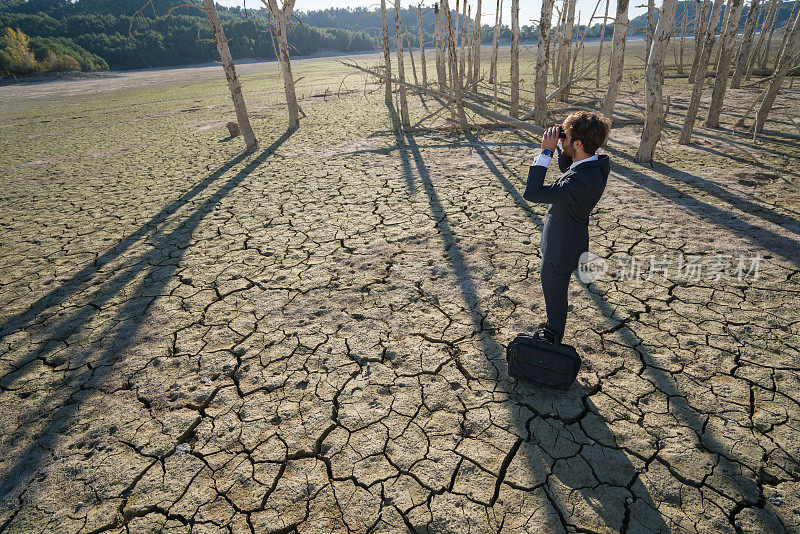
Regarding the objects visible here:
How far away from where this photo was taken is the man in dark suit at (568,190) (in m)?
1.99

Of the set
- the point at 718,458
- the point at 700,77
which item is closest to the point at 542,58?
the point at 700,77

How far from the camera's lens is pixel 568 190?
1996 millimetres

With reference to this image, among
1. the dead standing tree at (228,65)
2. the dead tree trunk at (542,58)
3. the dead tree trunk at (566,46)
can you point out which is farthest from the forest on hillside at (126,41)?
the dead tree trunk at (542,58)

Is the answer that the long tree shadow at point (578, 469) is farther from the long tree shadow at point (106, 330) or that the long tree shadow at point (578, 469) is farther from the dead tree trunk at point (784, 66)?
the dead tree trunk at point (784, 66)

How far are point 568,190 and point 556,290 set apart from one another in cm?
63

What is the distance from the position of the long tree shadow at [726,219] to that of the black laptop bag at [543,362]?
310 centimetres

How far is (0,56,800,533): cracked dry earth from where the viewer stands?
6.40ft

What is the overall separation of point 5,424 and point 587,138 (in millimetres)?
4171

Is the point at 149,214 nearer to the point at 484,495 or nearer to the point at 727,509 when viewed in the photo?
the point at 484,495

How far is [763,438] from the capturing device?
210 centimetres

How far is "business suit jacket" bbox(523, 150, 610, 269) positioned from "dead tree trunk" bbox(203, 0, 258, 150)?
7781mm

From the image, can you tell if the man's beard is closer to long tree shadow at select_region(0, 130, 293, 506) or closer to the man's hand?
the man's hand

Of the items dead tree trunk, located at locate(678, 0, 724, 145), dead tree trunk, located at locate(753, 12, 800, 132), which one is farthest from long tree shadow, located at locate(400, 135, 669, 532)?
dead tree trunk, located at locate(753, 12, 800, 132)

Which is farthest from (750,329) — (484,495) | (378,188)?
(378,188)
